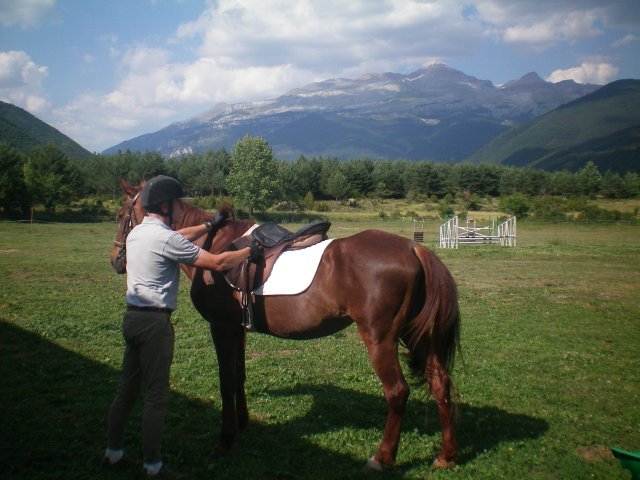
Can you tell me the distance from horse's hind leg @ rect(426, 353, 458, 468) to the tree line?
5756 cm

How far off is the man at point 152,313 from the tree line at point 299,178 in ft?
186

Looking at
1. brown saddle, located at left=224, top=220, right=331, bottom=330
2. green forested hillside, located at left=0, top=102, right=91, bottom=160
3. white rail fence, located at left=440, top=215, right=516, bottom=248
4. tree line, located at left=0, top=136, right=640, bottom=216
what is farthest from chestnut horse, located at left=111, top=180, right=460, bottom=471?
green forested hillside, located at left=0, top=102, right=91, bottom=160

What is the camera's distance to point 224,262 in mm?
4180

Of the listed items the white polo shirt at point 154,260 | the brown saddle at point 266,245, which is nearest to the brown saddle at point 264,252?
the brown saddle at point 266,245

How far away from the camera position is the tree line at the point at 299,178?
2596 inches

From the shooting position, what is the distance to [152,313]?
13.2 ft

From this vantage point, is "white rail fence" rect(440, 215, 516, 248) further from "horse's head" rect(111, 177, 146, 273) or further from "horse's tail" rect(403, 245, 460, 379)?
"horse's head" rect(111, 177, 146, 273)

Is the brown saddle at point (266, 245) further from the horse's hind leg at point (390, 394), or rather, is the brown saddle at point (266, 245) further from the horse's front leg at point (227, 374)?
the horse's hind leg at point (390, 394)

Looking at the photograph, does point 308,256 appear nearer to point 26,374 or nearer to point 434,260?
point 434,260

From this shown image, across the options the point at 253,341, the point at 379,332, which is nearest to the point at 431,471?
the point at 379,332

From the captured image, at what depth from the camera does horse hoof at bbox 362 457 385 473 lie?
4461 millimetres

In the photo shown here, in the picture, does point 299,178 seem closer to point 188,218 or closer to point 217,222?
point 188,218

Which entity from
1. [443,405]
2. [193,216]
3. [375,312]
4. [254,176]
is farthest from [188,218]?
[254,176]

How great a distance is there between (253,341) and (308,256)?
437 centimetres
